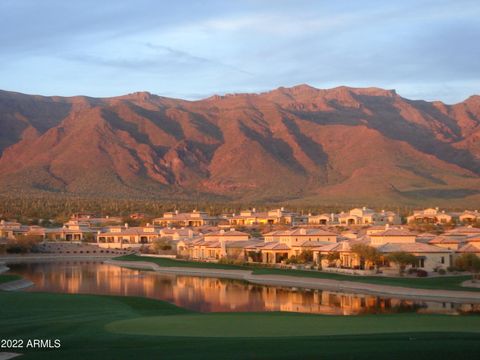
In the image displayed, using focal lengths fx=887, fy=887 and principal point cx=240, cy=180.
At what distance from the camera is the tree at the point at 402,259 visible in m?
61.9

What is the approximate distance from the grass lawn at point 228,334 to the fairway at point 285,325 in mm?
34

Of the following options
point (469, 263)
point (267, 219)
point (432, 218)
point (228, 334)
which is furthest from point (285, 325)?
point (267, 219)

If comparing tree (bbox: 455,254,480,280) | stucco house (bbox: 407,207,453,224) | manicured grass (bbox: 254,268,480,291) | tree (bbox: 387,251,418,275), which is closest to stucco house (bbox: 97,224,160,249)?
stucco house (bbox: 407,207,453,224)

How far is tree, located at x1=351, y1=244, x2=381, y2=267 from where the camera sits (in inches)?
2514

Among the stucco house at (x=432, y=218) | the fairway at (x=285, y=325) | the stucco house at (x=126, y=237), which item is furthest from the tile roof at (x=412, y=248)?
the stucco house at (x=126, y=237)

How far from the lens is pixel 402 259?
61.8 metres

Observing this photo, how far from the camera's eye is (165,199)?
198 metres

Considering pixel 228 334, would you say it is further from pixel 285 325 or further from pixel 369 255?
pixel 369 255

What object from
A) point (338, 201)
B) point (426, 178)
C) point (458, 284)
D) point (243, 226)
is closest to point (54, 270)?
point (458, 284)

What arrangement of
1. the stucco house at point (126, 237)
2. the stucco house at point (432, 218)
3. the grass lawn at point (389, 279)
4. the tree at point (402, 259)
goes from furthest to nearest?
1. the stucco house at point (432, 218)
2. the stucco house at point (126, 237)
3. the tree at point (402, 259)
4. the grass lawn at point (389, 279)

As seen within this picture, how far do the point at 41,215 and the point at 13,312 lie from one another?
356 feet

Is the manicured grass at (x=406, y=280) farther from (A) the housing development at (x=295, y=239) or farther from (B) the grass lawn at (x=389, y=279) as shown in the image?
(A) the housing development at (x=295, y=239)

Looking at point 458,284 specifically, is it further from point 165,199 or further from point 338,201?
point 165,199

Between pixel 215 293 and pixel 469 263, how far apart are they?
19595mm
